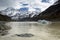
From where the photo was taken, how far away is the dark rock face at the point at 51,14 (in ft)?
58.6

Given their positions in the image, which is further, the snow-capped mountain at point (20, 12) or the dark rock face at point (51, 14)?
the dark rock face at point (51, 14)

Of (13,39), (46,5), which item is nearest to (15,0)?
(46,5)

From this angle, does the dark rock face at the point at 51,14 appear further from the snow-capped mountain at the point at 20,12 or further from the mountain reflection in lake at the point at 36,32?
the mountain reflection in lake at the point at 36,32

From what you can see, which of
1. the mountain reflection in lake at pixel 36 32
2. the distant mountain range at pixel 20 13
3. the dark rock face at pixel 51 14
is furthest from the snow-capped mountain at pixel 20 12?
the mountain reflection in lake at pixel 36 32

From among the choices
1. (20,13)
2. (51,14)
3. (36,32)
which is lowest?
(36,32)

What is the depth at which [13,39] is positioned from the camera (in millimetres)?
7988

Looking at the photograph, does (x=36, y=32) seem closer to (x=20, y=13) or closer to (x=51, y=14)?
(x=20, y=13)

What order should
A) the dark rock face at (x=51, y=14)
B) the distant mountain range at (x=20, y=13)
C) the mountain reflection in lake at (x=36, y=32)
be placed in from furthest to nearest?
the dark rock face at (x=51, y=14)
the distant mountain range at (x=20, y=13)
the mountain reflection in lake at (x=36, y=32)

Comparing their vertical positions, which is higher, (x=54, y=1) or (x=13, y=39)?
(x=54, y=1)

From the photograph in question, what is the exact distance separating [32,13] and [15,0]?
1.96 m

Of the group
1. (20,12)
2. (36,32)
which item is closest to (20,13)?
(20,12)

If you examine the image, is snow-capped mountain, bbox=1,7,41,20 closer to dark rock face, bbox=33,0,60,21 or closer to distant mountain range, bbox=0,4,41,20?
distant mountain range, bbox=0,4,41,20

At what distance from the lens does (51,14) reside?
17.5 metres

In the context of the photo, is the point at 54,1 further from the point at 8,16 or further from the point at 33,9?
the point at 8,16
